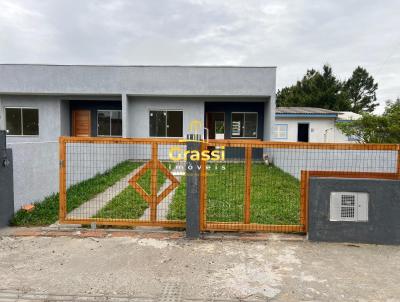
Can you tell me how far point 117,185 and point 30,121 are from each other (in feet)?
32.2

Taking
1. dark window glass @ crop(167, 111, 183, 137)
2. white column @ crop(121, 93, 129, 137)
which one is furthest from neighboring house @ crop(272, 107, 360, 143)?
white column @ crop(121, 93, 129, 137)

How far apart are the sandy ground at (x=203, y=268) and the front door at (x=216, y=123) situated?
38.2ft

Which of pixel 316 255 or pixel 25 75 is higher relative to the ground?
pixel 25 75

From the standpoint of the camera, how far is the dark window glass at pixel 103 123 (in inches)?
628

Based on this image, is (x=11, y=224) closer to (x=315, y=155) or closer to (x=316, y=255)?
(x=316, y=255)

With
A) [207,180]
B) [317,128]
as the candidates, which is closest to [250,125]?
[317,128]

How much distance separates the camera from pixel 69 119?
16.0 metres

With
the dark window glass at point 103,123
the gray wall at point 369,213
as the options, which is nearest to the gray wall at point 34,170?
the gray wall at point 369,213

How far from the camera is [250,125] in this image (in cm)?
1612

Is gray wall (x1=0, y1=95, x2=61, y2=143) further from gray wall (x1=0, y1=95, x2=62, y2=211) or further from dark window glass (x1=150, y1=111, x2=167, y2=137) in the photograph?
gray wall (x1=0, y1=95, x2=62, y2=211)

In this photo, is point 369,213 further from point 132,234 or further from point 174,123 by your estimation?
point 174,123

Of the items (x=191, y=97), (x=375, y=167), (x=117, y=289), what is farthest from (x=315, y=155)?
(x=191, y=97)

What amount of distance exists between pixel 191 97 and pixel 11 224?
34.7 feet

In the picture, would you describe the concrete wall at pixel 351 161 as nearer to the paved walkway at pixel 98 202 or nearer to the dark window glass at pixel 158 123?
the paved walkway at pixel 98 202
